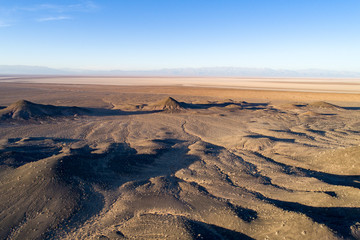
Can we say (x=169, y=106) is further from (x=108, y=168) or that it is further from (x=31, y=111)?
(x=108, y=168)

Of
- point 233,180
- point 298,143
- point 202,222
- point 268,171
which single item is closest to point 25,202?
point 202,222

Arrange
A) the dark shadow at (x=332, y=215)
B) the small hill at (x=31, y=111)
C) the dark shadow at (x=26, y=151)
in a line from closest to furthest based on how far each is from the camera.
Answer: the dark shadow at (x=332, y=215) < the dark shadow at (x=26, y=151) < the small hill at (x=31, y=111)

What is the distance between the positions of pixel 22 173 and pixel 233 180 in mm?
7948

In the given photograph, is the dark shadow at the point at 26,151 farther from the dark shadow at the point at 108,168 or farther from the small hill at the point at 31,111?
the small hill at the point at 31,111

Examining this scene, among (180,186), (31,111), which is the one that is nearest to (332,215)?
(180,186)

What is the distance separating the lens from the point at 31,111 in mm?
20391

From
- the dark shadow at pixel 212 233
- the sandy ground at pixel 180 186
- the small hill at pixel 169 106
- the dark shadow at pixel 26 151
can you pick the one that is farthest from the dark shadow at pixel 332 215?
the small hill at pixel 169 106

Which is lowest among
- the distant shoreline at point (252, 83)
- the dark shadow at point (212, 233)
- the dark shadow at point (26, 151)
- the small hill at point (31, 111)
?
the dark shadow at point (212, 233)

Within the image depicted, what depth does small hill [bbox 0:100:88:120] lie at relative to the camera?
19.7m

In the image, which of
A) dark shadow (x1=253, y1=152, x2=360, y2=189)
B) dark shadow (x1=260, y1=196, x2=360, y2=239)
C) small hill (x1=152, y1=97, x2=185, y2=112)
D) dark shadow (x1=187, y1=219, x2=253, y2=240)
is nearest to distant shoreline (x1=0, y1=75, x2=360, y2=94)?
small hill (x1=152, y1=97, x2=185, y2=112)

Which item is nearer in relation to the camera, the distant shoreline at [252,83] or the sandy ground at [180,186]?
the sandy ground at [180,186]

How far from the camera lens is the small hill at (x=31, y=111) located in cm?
1967

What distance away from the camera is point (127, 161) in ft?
32.8

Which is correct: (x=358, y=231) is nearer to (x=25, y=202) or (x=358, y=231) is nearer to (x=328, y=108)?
(x=25, y=202)
